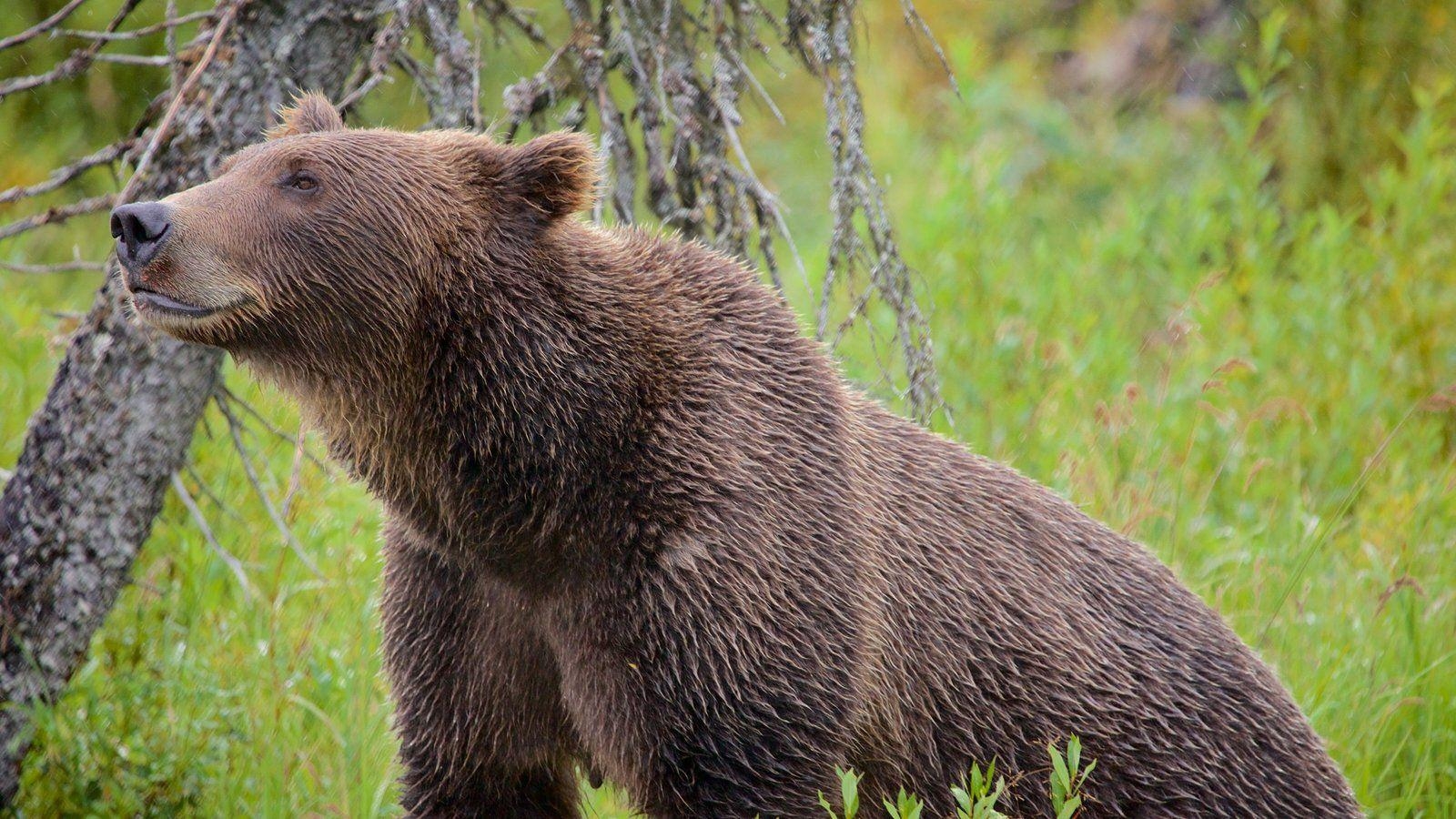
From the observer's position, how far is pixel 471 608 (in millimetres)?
3266

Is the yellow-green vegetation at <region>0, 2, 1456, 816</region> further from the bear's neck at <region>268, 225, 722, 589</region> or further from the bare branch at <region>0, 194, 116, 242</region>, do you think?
the bear's neck at <region>268, 225, 722, 589</region>

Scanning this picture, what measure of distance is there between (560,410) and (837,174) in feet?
4.03

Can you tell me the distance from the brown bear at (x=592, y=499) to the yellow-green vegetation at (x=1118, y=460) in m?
0.46

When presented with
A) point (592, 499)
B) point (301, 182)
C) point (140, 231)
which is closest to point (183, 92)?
point (301, 182)

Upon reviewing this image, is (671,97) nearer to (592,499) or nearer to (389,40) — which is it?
(389,40)

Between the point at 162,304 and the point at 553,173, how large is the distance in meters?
0.85

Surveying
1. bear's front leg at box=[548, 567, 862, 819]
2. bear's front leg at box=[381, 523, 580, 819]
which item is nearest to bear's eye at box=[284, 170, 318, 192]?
bear's front leg at box=[381, 523, 580, 819]

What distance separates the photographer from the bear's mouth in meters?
2.85

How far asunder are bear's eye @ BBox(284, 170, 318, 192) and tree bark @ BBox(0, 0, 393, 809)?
915mm

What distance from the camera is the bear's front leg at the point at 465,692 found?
3.24m

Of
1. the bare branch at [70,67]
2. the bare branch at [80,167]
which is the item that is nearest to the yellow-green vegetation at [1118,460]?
the bare branch at [80,167]

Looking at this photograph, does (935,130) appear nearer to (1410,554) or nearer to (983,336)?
(983,336)

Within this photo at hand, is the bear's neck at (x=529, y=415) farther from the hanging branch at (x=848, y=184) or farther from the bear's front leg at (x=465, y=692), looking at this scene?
the hanging branch at (x=848, y=184)

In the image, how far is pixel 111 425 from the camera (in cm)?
394
